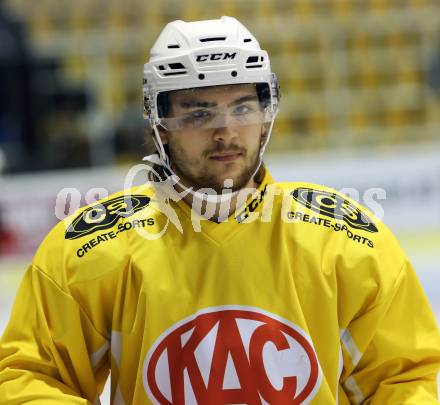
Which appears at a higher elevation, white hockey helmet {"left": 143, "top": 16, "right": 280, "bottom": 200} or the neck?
white hockey helmet {"left": 143, "top": 16, "right": 280, "bottom": 200}

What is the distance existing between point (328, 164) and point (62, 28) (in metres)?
2.02

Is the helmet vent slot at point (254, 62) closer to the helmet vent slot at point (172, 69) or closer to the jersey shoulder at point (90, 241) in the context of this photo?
the helmet vent slot at point (172, 69)

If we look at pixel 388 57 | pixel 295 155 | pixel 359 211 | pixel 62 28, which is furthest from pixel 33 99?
pixel 359 211

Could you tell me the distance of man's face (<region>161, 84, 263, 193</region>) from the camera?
156 centimetres

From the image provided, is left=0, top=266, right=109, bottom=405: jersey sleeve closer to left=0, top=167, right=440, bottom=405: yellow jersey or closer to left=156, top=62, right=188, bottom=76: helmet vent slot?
left=0, top=167, right=440, bottom=405: yellow jersey

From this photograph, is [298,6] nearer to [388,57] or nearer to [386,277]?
[388,57]

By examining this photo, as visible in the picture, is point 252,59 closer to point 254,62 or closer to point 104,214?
point 254,62

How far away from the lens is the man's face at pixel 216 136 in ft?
5.10

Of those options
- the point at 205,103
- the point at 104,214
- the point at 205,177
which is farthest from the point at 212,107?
the point at 104,214

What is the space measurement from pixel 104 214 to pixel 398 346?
1.91ft

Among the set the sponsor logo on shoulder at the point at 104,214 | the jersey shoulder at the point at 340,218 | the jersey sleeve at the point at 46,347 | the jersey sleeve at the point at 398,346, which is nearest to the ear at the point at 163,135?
the sponsor logo on shoulder at the point at 104,214

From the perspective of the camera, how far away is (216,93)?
1.59 metres

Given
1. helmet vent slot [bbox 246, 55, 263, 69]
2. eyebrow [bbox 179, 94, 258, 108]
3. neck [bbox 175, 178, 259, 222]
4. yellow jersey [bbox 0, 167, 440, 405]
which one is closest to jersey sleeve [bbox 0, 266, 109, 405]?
→ yellow jersey [bbox 0, 167, 440, 405]

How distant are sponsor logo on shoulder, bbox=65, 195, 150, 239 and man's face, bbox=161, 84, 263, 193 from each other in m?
0.12
